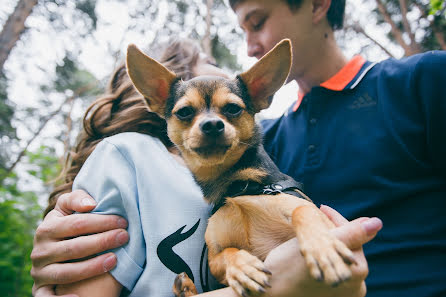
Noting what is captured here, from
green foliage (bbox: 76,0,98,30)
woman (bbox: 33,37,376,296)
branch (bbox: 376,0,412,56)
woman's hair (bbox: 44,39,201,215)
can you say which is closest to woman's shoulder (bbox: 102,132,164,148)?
woman (bbox: 33,37,376,296)

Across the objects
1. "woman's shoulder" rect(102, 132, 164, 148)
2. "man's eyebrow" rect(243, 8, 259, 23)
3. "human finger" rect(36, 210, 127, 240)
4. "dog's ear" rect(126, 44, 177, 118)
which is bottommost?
"human finger" rect(36, 210, 127, 240)

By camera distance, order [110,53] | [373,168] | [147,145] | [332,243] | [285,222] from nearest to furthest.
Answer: [332,243]
[285,222]
[373,168]
[147,145]
[110,53]

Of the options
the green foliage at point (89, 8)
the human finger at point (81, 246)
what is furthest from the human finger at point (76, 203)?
the green foliage at point (89, 8)

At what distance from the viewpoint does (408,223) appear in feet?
7.27

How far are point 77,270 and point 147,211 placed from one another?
1.99 ft

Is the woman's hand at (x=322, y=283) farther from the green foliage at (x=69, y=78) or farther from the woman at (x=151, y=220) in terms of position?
the green foliage at (x=69, y=78)

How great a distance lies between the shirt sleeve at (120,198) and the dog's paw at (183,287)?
290 millimetres

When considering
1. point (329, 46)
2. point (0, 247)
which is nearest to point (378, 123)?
point (329, 46)

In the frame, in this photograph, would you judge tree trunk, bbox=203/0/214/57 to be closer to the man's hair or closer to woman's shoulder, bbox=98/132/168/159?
the man's hair

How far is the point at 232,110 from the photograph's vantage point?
252 cm

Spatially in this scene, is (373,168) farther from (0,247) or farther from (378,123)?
(0,247)

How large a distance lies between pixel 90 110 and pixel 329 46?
2.74m

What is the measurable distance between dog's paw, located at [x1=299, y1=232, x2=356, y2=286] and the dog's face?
3.43 ft

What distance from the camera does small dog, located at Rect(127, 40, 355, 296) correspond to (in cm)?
173
